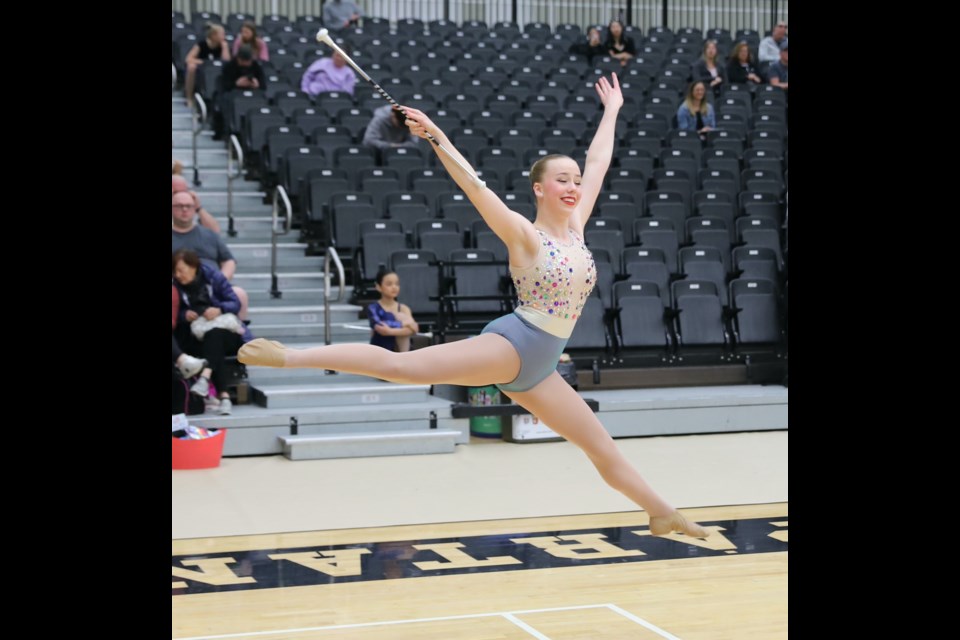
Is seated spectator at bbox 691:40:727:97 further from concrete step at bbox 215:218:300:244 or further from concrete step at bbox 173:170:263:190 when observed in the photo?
concrete step at bbox 215:218:300:244

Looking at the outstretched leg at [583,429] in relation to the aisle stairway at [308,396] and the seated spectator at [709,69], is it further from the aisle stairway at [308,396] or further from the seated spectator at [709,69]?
the seated spectator at [709,69]

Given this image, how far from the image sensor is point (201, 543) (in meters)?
6.66

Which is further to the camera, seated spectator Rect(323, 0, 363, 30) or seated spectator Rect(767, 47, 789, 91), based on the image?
seated spectator Rect(767, 47, 789, 91)

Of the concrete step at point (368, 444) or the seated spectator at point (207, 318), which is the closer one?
the seated spectator at point (207, 318)

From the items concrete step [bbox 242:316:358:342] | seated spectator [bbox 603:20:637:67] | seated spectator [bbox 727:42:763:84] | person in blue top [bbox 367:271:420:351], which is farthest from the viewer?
seated spectator [bbox 603:20:637:67]

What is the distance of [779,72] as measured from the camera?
17.0 m

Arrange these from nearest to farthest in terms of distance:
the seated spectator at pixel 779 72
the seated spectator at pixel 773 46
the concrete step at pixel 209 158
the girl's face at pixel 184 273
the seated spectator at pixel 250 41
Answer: the girl's face at pixel 184 273
the seated spectator at pixel 250 41
the concrete step at pixel 209 158
the seated spectator at pixel 779 72
the seated spectator at pixel 773 46

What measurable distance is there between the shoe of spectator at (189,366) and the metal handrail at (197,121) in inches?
172

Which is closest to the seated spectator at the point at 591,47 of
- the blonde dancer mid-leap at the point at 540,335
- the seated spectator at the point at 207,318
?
the seated spectator at the point at 207,318

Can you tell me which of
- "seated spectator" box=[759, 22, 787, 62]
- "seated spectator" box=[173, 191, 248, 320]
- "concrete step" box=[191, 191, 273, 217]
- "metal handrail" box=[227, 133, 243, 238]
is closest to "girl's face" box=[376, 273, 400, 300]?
"seated spectator" box=[173, 191, 248, 320]

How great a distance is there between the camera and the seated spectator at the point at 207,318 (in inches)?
342

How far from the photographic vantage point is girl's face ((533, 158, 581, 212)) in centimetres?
416

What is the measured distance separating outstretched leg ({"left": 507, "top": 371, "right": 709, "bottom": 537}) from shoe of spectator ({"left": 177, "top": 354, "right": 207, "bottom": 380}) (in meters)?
4.80
